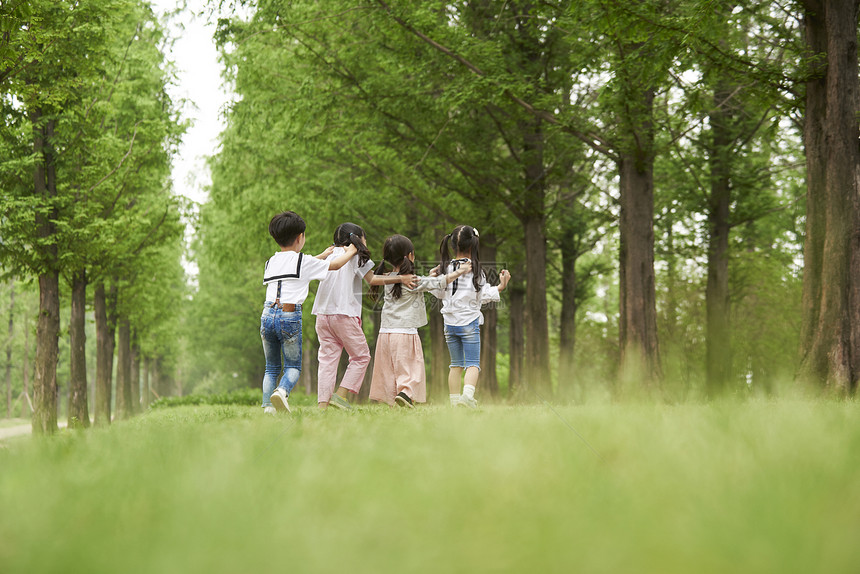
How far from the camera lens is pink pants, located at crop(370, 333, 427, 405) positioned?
9117mm

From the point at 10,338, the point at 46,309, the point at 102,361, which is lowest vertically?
the point at 10,338

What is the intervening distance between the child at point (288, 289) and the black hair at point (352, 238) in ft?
2.02

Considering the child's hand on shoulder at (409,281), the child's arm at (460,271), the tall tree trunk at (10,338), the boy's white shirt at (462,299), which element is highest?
the child's arm at (460,271)

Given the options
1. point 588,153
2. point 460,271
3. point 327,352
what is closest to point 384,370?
point 327,352

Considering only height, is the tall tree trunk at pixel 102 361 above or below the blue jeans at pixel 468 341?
below

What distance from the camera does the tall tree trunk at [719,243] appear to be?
16188mm

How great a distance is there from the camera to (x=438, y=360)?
1928 centimetres

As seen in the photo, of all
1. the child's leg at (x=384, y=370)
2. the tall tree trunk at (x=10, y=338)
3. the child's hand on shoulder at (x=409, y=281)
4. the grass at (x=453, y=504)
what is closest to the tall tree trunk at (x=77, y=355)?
the child's leg at (x=384, y=370)

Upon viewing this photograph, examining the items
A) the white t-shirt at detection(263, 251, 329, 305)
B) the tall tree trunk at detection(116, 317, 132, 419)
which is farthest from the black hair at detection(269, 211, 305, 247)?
the tall tree trunk at detection(116, 317, 132, 419)

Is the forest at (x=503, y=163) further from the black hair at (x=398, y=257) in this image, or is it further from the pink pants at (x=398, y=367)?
the black hair at (x=398, y=257)

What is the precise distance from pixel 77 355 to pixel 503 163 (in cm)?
1149

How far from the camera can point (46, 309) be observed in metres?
13.7

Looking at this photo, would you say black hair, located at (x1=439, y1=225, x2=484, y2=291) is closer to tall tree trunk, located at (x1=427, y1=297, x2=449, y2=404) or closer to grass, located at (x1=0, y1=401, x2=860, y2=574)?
grass, located at (x1=0, y1=401, x2=860, y2=574)

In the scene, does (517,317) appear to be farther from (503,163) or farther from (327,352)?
(327,352)
